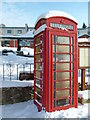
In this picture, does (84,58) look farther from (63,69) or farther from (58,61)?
(58,61)

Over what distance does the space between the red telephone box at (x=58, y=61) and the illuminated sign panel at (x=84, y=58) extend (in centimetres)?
141

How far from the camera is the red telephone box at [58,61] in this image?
5.30 m

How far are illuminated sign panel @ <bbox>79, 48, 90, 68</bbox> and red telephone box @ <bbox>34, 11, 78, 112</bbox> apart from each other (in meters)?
1.41

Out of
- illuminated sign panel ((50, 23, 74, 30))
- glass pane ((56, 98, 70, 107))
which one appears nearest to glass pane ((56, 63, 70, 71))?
glass pane ((56, 98, 70, 107))

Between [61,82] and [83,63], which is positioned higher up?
[83,63]

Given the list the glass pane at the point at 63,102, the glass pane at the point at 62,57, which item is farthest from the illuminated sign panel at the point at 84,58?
the glass pane at the point at 63,102

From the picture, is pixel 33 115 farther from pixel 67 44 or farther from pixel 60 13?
pixel 60 13

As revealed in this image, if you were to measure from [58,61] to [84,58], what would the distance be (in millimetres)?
2219

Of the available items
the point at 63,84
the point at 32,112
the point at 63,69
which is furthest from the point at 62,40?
the point at 32,112

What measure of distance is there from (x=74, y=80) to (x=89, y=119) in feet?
5.10

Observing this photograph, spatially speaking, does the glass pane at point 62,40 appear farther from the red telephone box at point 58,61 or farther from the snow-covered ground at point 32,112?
the snow-covered ground at point 32,112

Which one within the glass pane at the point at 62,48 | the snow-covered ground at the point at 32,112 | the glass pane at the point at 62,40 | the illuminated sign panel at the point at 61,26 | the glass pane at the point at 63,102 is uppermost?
the illuminated sign panel at the point at 61,26

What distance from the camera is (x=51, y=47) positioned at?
5.33 metres

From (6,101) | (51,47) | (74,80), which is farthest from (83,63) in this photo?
(6,101)
